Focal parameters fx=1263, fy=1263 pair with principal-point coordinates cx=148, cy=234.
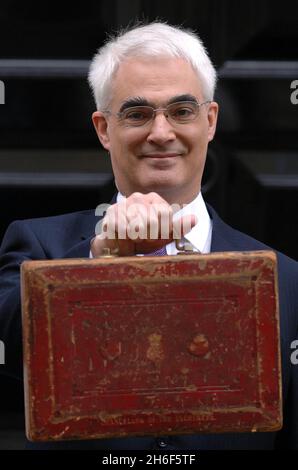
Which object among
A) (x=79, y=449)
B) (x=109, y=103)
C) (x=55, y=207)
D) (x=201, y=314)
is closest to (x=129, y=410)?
(x=201, y=314)

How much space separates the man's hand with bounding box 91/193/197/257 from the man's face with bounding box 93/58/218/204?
11.2 inches

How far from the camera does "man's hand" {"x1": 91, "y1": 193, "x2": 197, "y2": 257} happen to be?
143cm

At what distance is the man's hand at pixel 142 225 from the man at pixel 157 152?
23 centimetres

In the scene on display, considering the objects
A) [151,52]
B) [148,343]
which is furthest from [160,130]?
[148,343]

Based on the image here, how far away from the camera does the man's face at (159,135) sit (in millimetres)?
1733

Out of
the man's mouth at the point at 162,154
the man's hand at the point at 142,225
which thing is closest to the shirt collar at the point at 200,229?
the man's mouth at the point at 162,154

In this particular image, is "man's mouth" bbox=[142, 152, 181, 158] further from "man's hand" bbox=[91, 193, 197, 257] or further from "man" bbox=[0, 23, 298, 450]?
"man's hand" bbox=[91, 193, 197, 257]

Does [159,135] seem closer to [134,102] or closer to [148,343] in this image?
[134,102]

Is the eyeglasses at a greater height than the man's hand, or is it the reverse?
the eyeglasses

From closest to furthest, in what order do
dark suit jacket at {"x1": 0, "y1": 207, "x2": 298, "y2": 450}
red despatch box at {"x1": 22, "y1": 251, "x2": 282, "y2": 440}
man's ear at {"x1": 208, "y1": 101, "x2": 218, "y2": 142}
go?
red despatch box at {"x1": 22, "y1": 251, "x2": 282, "y2": 440}
dark suit jacket at {"x1": 0, "y1": 207, "x2": 298, "y2": 450}
man's ear at {"x1": 208, "y1": 101, "x2": 218, "y2": 142}

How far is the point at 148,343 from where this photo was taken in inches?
56.1

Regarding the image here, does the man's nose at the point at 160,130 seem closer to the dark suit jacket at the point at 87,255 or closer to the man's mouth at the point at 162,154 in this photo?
the man's mouth at the point at 162,154

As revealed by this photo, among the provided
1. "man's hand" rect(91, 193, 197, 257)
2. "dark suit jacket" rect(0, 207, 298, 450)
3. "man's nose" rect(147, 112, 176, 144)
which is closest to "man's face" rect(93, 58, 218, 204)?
"man's nose" rect(147, 112, 176, 144)

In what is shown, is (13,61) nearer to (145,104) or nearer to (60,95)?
(60,95)
